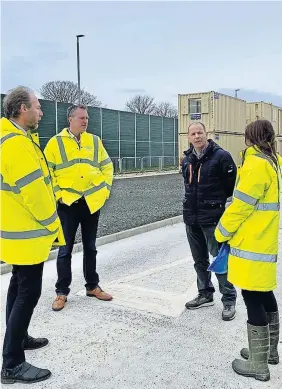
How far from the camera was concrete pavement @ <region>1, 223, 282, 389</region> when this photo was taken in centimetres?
328

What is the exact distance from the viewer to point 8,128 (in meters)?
3.17

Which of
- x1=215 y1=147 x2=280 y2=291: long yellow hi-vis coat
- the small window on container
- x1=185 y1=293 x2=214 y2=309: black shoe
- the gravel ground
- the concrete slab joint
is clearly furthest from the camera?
the small window on container

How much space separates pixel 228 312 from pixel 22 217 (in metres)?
2.30

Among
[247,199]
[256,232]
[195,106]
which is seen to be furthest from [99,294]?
[195,106]

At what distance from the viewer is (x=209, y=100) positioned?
837 inches

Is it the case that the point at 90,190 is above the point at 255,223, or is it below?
above

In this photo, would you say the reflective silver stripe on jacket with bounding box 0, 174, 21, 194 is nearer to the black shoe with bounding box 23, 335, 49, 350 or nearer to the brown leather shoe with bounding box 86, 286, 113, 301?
the black shoe with bounding box 23, 335, 49, 350

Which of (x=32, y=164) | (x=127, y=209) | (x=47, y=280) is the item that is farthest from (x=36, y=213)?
(x=127, y=209)

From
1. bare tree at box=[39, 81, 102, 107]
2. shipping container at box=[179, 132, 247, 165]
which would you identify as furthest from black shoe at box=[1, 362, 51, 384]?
bare tree at box=[39, 81, 102, 107]

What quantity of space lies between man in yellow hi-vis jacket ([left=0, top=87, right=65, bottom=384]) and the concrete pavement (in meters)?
0.25

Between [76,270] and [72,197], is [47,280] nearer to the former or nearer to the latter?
[76,270]

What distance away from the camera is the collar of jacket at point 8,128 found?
315cm

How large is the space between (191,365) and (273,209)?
1.37 metres

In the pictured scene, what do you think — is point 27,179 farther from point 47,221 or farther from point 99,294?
point 99,294
